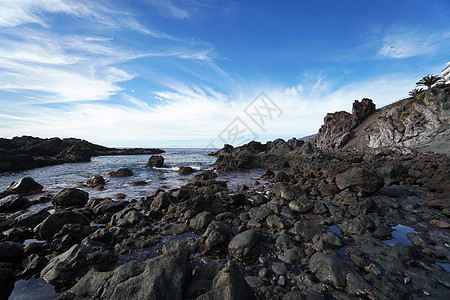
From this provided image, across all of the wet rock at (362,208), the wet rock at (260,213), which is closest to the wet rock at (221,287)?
the wet rock at (260,213)

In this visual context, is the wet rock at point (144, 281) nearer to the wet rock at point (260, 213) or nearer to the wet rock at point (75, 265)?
the wet rock at point (75, 265)

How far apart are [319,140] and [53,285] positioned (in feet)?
310

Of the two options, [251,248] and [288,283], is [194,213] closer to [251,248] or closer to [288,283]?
[251,248]

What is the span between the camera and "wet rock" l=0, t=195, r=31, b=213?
11.4m

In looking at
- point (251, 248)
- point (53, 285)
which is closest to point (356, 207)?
point (251, 248)

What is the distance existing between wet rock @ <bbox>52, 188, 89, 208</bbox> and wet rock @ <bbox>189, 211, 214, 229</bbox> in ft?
30.7

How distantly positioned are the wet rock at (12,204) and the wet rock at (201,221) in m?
12.8

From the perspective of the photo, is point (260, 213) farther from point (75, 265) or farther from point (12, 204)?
point (12, 204)

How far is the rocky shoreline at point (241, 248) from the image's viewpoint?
3.90 meters

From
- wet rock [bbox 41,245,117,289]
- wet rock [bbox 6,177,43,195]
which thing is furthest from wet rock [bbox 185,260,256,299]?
wet rock [bbox 6,177,43,195]

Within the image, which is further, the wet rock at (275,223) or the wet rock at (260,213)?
the wet rock at (260,213)

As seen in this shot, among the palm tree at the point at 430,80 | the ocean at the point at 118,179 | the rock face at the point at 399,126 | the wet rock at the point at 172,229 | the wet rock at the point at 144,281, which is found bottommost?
the ocean at the point at 118,179

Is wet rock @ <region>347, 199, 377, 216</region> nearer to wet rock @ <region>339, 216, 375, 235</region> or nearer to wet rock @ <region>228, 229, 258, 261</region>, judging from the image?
wet rock @ <region>339, 216, 375, 235</region>

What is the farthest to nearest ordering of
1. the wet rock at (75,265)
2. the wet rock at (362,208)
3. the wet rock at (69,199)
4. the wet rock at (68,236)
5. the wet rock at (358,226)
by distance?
the wet rock at (69,199) < the wet rock at (362,208) < the wet rock at (358,226) < the wet rock at (68,236) < the wet rock at (75,265)
